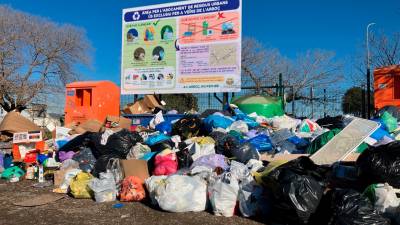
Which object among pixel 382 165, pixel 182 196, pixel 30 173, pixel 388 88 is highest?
pixel 388 88

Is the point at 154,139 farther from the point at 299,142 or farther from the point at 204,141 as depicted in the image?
the point at 299,142

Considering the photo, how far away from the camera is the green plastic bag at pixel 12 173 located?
6928mm

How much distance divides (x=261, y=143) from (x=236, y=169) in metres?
1.47

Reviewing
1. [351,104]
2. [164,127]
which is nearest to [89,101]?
[164,127]

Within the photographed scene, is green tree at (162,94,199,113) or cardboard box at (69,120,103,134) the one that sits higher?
green tree at (162,94,199,113)

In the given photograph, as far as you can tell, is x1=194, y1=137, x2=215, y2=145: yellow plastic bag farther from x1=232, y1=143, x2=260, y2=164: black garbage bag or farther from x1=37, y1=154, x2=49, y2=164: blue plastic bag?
x1=37, y1=154, x2=49, y2=164: blue plastic bag

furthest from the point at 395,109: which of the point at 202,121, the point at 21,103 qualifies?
the point at 21,103

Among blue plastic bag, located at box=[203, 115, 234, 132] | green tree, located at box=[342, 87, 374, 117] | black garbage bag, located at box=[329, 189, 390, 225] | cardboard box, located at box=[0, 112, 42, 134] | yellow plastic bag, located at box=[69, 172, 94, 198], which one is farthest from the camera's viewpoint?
green tree, located at box=[342, 87, 374, 117]

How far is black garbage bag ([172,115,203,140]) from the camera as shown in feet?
24.2

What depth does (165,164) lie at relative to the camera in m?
5.67

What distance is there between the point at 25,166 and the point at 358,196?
5.82 metres

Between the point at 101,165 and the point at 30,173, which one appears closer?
the point at 101,165

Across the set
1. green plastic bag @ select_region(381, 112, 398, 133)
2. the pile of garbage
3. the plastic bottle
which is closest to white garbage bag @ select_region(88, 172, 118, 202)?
the pile of garbage

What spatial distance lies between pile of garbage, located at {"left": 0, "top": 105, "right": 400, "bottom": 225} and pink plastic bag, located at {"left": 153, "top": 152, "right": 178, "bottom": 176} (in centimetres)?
1
